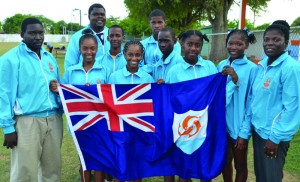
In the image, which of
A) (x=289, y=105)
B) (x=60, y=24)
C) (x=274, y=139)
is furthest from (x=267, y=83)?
(x=60, y=24)

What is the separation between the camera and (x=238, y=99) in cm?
346

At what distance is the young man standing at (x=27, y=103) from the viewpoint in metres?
3.32

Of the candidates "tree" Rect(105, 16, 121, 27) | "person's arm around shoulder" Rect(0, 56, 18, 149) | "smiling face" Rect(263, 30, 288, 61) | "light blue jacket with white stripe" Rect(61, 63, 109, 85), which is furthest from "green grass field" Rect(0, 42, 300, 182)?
"tree" Rect(105, 16, 121, 27)

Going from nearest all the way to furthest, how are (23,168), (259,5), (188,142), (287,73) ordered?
(287,73) → (23,168) → (188,142) → (259,5)

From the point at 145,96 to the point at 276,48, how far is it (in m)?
1.56

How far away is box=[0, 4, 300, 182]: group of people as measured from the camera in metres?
3.03

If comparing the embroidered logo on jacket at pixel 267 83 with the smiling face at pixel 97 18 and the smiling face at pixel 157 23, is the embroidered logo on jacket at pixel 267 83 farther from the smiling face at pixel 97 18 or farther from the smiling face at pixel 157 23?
the smiling face at pixel 97 18

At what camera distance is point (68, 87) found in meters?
3.64

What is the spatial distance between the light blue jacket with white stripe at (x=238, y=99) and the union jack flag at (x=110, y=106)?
3.04ft

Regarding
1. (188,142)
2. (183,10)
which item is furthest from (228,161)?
(183,10)

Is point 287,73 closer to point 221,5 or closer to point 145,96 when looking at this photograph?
point 145,96

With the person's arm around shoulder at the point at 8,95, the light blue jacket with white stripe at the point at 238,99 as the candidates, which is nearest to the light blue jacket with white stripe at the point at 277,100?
the light blue jacket with white stripe at the point at 238,99

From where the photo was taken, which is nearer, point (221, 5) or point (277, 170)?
point (277, 170)

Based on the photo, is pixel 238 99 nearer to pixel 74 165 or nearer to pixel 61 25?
pixel 74 165
